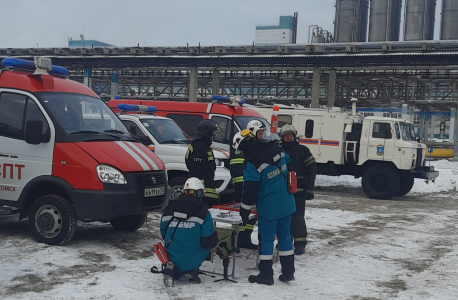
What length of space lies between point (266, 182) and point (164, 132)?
5.29 metres

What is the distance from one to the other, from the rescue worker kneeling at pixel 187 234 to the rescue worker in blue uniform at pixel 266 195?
1.74 feet

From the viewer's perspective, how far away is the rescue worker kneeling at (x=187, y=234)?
5.78m

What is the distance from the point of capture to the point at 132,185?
7.29 m

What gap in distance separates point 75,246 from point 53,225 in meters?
0.43

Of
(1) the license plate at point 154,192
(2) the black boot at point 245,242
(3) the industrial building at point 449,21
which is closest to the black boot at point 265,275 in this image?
(2) the black boot at point 245,242

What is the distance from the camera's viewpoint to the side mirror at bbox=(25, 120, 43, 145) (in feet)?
23.6

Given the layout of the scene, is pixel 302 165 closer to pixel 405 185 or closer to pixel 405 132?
pixel 405 132

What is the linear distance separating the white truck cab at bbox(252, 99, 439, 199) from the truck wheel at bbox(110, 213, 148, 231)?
8806mm

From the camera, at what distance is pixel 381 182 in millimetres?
16109

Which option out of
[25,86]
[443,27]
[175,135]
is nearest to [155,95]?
[443,27]

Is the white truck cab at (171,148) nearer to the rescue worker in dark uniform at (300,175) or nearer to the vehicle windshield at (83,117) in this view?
the vehicle windshield at (83,117)

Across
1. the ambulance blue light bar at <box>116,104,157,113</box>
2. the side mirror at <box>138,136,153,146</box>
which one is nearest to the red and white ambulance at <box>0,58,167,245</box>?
the side mirror at <box>138,136,153,146</box>

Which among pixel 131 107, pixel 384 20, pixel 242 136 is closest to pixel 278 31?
pixel 384 20

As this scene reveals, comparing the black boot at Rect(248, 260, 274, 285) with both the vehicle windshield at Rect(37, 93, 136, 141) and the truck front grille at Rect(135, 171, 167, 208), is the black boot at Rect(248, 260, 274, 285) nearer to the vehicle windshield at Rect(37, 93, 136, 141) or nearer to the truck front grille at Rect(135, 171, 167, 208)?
the truck front grille at Rect(135, 171, 167, 208)
